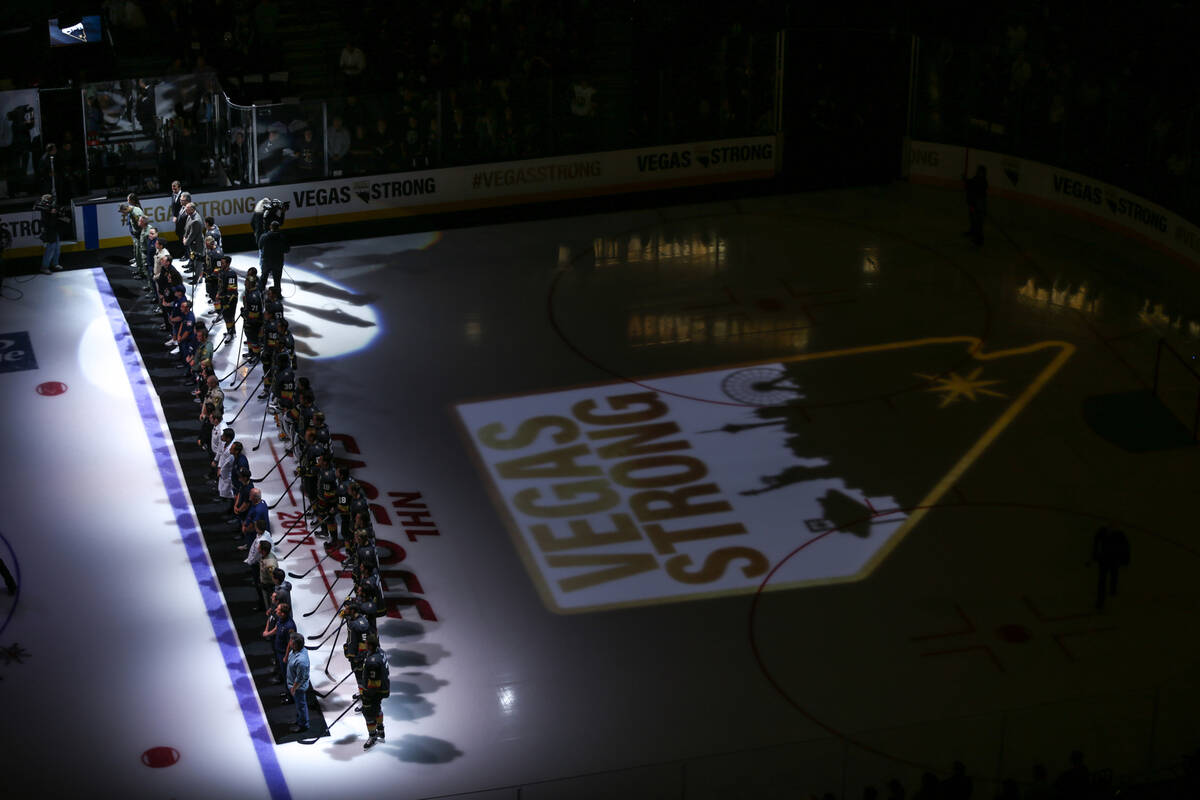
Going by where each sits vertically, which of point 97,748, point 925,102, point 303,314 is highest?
point 925,102

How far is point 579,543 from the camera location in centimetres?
2750

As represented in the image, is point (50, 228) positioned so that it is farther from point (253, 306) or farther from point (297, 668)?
point (297, 668)

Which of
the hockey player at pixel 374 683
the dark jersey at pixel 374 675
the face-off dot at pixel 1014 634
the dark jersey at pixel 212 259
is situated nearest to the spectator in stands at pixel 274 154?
the dark jersey at pixel 212 259

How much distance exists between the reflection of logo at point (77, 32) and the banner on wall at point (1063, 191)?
1613 cm

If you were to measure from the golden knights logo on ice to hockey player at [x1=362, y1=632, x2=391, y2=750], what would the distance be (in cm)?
377

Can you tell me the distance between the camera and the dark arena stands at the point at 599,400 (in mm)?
23578

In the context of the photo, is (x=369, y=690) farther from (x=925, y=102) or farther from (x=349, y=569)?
(x=925, y=102)

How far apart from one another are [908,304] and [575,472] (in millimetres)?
8029

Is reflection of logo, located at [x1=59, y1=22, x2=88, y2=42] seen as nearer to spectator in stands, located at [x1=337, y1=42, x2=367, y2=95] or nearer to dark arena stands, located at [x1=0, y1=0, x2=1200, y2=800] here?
dark arena stands, located at [x1=0, y1=0, x2=1200, y2=800]

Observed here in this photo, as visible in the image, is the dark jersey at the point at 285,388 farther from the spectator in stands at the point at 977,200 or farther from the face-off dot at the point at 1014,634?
the spectator in stands at the point at 977,200

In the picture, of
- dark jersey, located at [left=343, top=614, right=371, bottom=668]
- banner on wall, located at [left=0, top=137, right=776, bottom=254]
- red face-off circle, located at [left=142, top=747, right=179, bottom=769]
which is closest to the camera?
red face-off circle, located at [left=142, top=747, right=179, bottom=769]

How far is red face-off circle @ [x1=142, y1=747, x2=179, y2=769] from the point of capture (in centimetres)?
2278

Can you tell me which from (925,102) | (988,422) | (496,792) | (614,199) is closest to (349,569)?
(496,792)

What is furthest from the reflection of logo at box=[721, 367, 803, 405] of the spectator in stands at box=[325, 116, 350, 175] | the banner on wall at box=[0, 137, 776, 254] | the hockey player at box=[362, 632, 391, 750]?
the hockey player at box=[362, 632, 391, 750]
